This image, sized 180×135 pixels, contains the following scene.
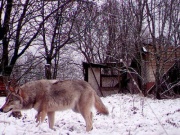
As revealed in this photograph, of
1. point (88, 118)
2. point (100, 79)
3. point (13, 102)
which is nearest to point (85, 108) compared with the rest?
point (88, 118)

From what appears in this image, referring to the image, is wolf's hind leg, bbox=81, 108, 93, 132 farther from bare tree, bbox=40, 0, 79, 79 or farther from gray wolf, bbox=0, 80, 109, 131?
bare tree, bbox=40, 0, 79, 79

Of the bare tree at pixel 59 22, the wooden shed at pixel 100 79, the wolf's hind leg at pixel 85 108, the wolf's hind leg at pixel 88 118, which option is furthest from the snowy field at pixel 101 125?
the wooden shed at pixel 100 79

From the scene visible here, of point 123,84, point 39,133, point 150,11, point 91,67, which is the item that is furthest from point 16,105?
point 123,84

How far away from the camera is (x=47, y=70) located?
15.7 metres

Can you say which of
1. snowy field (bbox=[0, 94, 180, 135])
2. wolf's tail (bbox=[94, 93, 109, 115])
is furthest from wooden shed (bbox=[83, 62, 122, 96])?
wolf's tail (bbox=[94, 93, 109, 115])

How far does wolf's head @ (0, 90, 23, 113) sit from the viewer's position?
688cm

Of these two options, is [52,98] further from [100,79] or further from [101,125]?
[100,79]

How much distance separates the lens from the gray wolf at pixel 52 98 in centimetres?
707

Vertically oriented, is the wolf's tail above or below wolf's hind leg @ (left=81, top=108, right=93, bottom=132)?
above

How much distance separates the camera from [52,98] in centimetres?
725

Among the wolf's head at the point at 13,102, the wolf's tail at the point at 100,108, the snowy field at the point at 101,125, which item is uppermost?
the wolf's head at the point at 13,102

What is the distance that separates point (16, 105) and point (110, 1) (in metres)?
20.3

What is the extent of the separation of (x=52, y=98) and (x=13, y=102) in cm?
104

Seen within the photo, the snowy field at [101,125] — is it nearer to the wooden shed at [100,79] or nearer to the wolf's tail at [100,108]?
the wolf's tail at [100,108]
